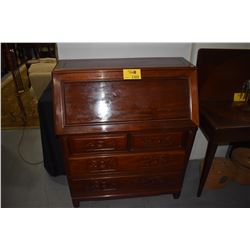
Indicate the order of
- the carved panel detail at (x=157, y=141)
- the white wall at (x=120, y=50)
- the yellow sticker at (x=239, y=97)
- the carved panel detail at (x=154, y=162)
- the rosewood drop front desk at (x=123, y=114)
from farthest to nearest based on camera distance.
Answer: the yellow sticker at (x=239, y=97) → the white wall at (x=120, y=50) → the carved panel detail at (x=154, y=162) → the carved panel detail at (x=157, y=141) → the rosewood drop front desk at (x=123, y=114)

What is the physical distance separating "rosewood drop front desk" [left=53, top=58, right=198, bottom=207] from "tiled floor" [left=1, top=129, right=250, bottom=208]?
0.45 metres

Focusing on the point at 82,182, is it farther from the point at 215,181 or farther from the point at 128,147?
the point at 215,181

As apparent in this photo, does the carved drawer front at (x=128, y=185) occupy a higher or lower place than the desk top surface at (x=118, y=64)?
lower

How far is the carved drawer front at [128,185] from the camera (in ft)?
5.02

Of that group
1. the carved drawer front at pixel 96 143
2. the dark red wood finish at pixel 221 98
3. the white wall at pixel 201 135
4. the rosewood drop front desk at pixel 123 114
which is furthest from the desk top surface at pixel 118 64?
the carved drawer front at pixel 96 143

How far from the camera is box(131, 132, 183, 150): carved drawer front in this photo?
132 centimetres

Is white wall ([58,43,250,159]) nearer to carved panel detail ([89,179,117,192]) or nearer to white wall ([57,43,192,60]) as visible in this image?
white wall ([57,43,192,60])

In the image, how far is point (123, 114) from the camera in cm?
126

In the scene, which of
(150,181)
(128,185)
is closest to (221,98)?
(150,181)

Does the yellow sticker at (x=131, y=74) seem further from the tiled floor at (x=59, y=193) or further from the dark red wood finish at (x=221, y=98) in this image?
the tiled floor at (x=59, y=193)

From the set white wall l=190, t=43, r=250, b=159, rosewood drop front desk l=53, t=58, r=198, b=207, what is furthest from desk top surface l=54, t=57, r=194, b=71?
white wall l=190, t=43, r=250, b=159

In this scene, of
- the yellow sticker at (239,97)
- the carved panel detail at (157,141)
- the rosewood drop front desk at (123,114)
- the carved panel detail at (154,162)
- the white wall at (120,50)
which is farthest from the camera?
the yellow sticker at (239,97)

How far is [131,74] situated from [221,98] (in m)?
0.95

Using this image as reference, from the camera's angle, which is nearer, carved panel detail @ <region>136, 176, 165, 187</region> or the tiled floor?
carved panel detail @ <region>136, 176, 165, 187</region>
